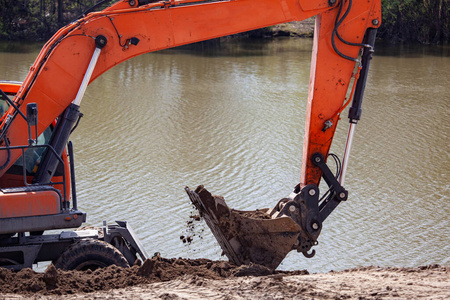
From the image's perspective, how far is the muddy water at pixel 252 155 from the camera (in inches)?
335

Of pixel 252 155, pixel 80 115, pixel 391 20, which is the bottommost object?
pixel 252 155

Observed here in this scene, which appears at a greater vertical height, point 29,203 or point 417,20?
point 417,20

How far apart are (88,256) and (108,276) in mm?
383

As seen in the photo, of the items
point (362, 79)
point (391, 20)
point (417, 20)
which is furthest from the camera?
point (391, 20)

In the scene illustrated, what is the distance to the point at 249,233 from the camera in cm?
598

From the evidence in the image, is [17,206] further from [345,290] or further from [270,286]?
[345,290]

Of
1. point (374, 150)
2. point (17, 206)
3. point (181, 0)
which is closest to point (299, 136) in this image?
point (374, 150)

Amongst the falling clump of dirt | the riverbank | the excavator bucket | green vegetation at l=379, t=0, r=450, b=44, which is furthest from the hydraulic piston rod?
green vegetation at l=379, t=0, r=450, b=44

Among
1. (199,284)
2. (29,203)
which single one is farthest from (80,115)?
(199,284)

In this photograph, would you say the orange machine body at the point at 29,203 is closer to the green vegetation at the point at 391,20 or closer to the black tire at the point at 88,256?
the black tire at the point at 88,256

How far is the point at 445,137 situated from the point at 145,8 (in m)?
9.68

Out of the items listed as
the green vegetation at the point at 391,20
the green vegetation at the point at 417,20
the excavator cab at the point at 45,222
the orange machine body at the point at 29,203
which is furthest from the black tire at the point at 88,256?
the green vegetation at the point at 417,20

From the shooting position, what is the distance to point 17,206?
5.35m

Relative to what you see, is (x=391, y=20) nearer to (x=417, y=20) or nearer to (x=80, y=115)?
(x=417, y=20)
